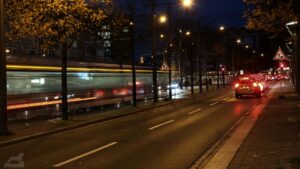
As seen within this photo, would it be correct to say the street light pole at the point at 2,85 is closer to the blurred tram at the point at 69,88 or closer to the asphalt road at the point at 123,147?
the asphalt road at the point at 123,147

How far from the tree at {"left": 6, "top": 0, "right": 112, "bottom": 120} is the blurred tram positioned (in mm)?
3619

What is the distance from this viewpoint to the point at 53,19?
1998 cm

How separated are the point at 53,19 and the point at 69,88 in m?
11.9

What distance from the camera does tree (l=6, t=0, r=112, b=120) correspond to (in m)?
17.4

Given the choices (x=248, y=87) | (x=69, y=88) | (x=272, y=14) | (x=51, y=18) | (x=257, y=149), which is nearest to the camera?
(x=272, y=14)

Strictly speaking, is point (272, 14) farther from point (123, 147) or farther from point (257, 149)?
point (123, 147)

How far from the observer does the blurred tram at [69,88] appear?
83.4ft

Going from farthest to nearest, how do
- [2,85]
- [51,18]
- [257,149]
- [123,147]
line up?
[51,18]
[2,85]
[123,147]
[257,149]

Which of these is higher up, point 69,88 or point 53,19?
point 53,19

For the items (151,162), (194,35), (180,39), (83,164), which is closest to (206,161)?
(151,162)

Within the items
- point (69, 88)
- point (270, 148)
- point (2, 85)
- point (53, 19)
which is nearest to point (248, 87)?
point (69, 88)

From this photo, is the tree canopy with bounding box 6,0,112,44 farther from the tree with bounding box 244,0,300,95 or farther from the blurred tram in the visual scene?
the tree with bounding box 244,0,300,95

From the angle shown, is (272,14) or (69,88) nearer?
(272,14)

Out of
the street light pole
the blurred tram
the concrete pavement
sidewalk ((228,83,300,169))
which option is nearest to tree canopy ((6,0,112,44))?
the street light pole
